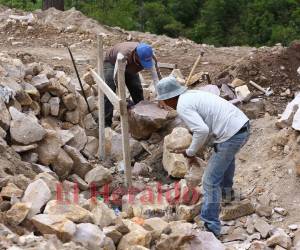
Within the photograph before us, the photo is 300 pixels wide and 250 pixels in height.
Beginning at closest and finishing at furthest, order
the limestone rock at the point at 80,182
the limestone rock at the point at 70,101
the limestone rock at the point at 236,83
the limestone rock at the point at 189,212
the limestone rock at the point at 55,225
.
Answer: the limestone rock at the point at 55,225
the limestone rock at the point at 189,212
the limestone rock at the point at 80,182
the limestone rock at the point at 70,101
the limestone rock at the point at 236,83

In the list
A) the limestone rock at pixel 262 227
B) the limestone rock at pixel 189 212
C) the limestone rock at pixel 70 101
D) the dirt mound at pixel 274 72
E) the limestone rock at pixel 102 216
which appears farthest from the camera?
the dirt mound at pixel 274 72

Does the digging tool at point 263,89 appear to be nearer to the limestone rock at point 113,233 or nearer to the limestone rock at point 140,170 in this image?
the limestone rock at point 140,170

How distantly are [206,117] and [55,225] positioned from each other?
1.59m

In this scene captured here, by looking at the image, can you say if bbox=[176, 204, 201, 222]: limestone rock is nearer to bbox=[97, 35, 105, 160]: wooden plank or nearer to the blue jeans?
the blue jeans

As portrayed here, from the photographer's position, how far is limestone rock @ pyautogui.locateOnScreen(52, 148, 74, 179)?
7.04 meters

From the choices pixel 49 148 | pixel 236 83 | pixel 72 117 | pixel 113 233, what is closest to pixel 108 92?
pixel 49 148

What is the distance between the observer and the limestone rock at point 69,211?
4981mm

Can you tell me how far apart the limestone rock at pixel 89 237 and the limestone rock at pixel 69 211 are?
0.17m

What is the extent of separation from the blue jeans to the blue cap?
2.03m

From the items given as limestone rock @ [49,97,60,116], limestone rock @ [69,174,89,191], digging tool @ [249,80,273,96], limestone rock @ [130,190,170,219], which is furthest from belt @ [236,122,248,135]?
digging tool @ [249,80,273,96]

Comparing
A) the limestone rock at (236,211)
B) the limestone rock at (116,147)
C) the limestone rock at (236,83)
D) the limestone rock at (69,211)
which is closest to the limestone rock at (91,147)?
the limestone rock at (116,147)

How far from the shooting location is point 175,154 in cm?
733

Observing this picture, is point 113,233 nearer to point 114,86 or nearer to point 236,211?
point 236,211

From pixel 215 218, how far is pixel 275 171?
50.7 inches
